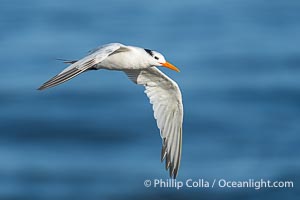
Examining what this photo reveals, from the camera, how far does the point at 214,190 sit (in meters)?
17.0

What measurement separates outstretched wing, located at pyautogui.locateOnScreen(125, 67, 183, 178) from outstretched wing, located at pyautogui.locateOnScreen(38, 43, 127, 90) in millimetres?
1604

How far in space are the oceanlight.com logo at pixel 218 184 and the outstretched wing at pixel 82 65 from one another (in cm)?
583

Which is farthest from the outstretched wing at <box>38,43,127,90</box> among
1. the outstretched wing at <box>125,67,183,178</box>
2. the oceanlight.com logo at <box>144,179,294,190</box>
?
the oceanlight.com logo at <box>144,179,294,190</box>

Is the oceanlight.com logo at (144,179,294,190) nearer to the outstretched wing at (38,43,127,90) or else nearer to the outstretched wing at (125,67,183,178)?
the outstretched wing at (125,67,183,178)

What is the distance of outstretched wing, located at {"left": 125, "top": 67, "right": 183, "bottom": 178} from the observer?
1254 cm

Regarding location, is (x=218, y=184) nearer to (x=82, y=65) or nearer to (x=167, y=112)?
(x=167, y=112)

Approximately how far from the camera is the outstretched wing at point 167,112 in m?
12.5

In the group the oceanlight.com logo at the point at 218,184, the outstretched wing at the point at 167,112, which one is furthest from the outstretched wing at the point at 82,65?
the oceanlight.com logo at the point at 218,184

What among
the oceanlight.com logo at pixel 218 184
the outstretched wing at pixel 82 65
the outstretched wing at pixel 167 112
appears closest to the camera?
the outstretched wing at pixel 82 65

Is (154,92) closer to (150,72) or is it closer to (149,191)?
(150,72)

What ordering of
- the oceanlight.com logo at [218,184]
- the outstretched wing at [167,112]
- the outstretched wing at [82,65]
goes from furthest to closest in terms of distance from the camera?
the oceanlight.com logo at [218,184] < the outstretched wing at [167,112] < the outstretched wing at [82,65]

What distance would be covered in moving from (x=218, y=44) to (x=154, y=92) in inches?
473

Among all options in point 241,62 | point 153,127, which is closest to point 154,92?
point 153,127

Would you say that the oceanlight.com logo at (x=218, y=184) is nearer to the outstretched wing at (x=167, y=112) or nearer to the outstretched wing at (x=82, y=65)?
the outstretched wing at (x=167, y=112)
